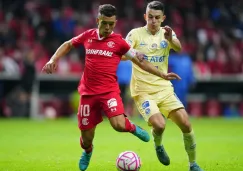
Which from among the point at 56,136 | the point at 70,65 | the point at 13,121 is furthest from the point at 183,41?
the point at 56,136

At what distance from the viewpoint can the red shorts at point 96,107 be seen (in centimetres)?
1001

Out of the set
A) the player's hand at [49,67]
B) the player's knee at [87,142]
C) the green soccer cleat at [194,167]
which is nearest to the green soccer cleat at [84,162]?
the player's knee at [87,142]

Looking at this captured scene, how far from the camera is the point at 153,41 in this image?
36.2 ft

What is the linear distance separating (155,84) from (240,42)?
17.3 metres

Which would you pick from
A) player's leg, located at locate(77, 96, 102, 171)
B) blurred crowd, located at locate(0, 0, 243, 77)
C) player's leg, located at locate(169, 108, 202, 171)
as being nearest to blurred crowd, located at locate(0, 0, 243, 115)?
blurred crowd, located at locate(0, 0, 243, 77)

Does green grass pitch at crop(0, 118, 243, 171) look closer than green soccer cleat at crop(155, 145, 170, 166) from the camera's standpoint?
No

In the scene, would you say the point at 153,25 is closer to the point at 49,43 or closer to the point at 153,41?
the point at 153,41

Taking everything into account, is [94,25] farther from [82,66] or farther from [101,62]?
[101,62]

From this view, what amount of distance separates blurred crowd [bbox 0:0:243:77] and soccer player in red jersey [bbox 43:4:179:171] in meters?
13.8

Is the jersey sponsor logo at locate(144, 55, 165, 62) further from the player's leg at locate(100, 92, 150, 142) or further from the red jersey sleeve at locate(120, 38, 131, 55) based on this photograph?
the player's leg at locate(100, 92, 150, 142)

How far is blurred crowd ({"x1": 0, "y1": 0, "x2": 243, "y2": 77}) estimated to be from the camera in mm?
24688

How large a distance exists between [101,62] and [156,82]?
1.23 m

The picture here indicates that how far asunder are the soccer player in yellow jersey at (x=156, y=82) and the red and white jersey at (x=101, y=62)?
0.80 metres

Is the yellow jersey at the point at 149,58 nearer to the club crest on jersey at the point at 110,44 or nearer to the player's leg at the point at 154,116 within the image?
the player's leg at the point at 154,116
